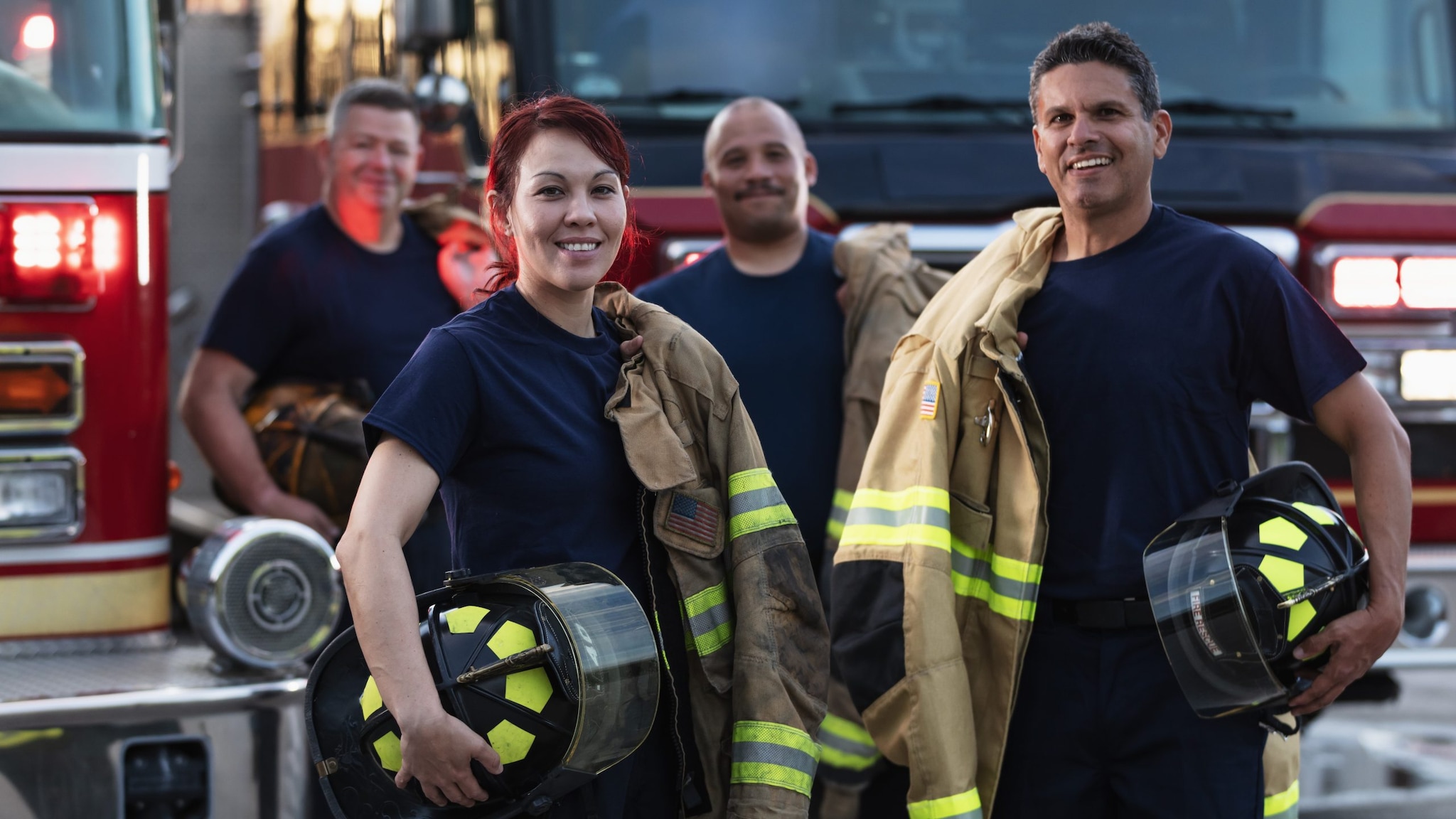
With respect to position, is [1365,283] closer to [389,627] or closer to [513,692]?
[513,692]

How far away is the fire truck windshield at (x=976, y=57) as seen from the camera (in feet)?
14.5

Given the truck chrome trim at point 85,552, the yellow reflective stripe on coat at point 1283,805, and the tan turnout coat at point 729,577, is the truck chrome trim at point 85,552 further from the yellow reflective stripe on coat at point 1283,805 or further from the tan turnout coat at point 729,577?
the yellow reflective stripe on coat at point 1283,805

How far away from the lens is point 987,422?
2906 millimetres

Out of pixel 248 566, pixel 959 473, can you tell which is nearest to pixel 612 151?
pixel 959 473

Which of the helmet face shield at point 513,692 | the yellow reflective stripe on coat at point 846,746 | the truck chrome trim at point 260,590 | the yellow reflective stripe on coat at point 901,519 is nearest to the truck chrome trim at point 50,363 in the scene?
the truck chrome trim at point 260,590

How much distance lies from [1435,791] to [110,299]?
4251mm

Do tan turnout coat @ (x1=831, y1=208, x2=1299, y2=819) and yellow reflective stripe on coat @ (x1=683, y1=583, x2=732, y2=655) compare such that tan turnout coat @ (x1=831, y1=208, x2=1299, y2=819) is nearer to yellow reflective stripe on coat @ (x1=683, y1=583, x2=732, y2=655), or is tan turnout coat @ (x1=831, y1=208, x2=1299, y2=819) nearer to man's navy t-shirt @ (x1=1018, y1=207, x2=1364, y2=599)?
man's navy t-shirt @ (x1=1018, y1=207, x2=1364, y2=599)

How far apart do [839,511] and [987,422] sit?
847mm

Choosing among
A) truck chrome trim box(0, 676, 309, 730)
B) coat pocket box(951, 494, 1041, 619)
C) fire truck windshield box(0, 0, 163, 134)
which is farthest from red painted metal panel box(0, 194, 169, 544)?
coat pocket box(951, 494, 1041, 619)

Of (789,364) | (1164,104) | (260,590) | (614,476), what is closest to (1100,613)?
(614,476)

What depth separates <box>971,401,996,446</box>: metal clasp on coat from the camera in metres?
2.90

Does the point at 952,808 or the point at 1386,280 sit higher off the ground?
the point at 1386,280

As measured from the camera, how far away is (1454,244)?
14.4 feet

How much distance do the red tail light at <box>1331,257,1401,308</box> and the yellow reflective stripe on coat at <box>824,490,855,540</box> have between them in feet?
5.06
